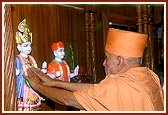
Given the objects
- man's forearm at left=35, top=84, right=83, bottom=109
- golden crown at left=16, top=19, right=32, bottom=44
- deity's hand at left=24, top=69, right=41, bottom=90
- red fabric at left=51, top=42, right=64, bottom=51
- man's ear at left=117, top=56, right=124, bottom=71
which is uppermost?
golden crown at left=16, top=19, right=32, bottom=44

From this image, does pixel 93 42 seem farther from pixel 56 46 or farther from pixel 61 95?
pixel 61 95

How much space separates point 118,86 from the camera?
1541 millimetres

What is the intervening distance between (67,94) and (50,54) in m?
0.52

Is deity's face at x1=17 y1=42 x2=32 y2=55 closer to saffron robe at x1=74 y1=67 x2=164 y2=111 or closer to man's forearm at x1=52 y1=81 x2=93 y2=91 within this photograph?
man's forearm at x1=52 y1=81 x2=93 y2=91

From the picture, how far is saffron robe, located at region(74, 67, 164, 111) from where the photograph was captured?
1.52m

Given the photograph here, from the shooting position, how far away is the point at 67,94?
5.18 feet

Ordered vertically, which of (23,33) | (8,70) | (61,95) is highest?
(23,33)

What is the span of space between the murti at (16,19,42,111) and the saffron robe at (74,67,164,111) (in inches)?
14.5

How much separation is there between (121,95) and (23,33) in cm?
71

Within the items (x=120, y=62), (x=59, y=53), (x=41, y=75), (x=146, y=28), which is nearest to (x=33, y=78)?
(x=41, y=75)

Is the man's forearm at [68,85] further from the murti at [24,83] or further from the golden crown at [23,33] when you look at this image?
the golden crown at [23,33]

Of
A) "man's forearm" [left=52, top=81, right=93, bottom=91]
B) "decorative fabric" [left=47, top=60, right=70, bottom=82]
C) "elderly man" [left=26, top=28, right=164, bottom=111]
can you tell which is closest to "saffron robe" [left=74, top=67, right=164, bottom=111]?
"elderly man" [left=26, top=28, right=164, bottom=111]

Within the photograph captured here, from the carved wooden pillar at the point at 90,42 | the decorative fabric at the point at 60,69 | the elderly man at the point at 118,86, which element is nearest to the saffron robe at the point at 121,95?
the elderly man at the point at 118,86

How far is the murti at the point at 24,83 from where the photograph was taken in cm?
175
